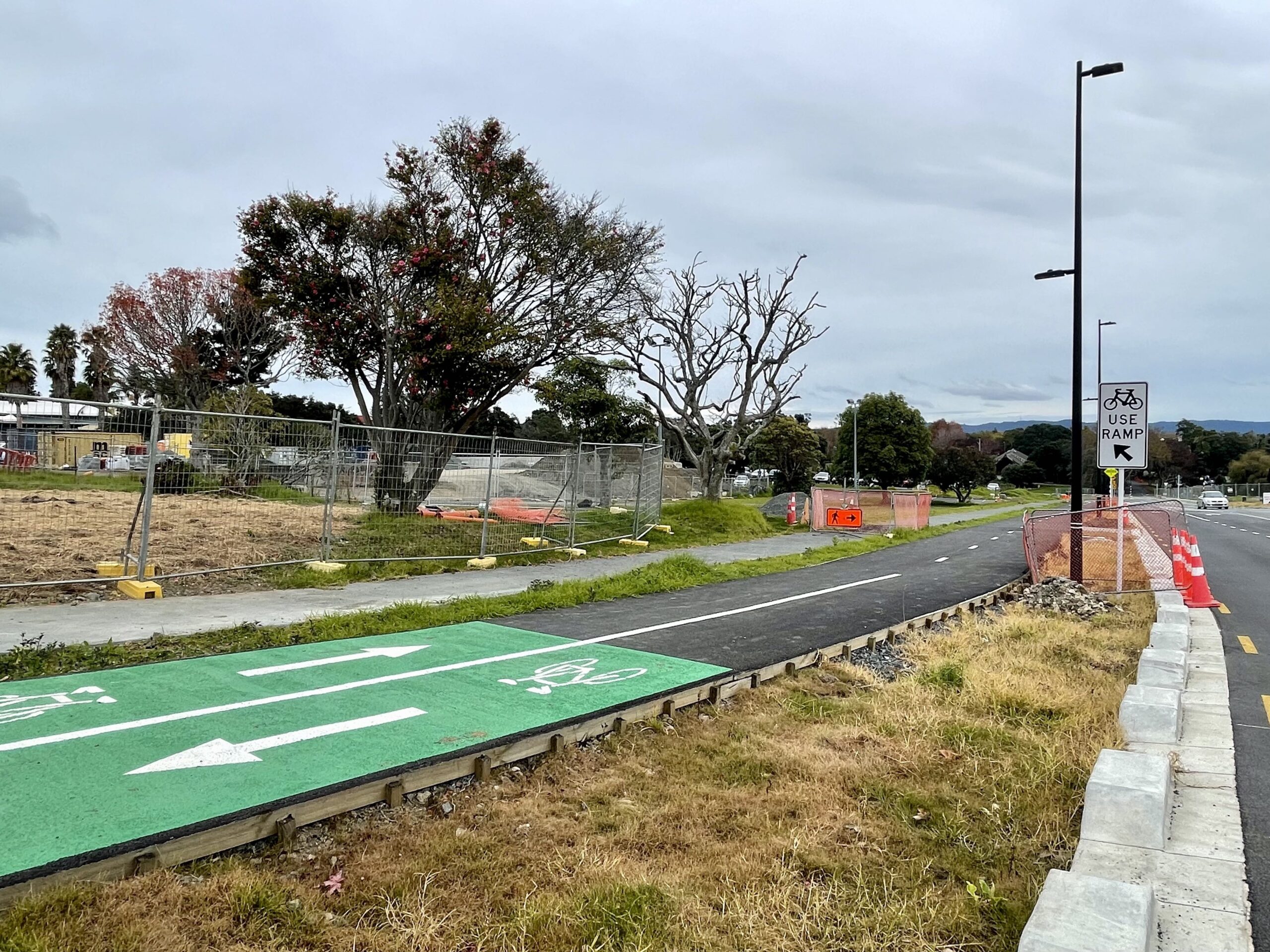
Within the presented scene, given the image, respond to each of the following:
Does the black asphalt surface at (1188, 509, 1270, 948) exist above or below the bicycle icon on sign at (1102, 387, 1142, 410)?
below

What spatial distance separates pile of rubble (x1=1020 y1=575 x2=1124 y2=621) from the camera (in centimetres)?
1094

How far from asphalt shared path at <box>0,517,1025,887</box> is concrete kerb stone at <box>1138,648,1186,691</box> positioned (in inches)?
106

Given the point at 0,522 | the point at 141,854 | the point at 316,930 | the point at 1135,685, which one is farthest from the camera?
the point at 0,522

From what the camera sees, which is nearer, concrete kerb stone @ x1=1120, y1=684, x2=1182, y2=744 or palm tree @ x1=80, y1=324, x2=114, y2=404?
concrete kerb stone @ x1=1120, y1=684, x2=1182, y2=744

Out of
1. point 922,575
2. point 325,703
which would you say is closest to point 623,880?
point 325,703

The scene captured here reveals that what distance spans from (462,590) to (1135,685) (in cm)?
763

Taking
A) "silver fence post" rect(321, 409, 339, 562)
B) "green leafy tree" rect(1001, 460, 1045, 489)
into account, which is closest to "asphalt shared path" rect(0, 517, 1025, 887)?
"silver fence post" rect(321, 409, 339, 562)

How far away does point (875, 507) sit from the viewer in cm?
3088

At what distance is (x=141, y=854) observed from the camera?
3.38 metres

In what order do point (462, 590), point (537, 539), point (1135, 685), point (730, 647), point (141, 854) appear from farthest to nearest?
point (537, 539)
point (462, 590)
point (730, 647)
point (1135, 685)
point (141, 854)

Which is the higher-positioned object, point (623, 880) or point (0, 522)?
point (0, 522)

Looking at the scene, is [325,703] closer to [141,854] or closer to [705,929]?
[141,854]

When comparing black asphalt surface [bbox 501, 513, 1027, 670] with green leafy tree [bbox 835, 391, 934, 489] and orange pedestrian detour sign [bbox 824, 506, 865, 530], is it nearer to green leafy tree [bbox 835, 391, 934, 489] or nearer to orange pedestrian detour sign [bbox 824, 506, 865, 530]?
orange pedestrian detour sign [bbox 824, 506, 865, 530]

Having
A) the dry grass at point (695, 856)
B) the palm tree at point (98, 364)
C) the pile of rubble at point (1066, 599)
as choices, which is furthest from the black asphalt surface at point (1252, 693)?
the palm tree at point (98, 364)
